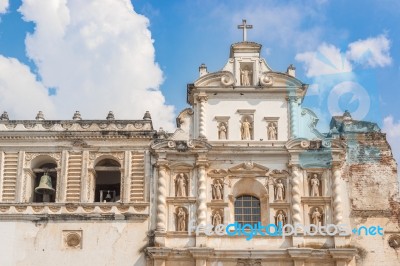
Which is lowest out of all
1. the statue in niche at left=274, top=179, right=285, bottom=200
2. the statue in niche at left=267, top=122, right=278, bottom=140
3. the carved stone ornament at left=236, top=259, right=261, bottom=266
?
the carved stone ornament at left=236, top=259, right=261, bottom=266

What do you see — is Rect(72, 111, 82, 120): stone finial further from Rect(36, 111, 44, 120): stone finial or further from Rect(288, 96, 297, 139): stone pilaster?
Rect(288, 96, 297, 139): stone pilaster

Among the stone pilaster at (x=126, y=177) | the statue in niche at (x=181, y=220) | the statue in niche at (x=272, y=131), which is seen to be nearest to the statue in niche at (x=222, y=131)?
the statue in niche at (x=272, y=131)

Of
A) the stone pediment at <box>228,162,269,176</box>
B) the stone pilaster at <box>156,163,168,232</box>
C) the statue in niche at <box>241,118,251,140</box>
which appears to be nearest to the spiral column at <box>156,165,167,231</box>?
the stone pilaster at <box>156,163,168,232</box>

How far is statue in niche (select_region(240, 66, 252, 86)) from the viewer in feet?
86.6

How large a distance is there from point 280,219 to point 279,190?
3.24 ft

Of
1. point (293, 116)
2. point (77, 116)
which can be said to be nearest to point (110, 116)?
point (77, 116)

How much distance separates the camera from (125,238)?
24281mm

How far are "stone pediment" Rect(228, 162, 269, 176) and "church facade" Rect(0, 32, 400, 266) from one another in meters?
0.04

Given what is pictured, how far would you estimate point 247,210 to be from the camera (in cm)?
2520

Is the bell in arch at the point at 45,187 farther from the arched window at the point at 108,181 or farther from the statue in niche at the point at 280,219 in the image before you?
the statue in niche at the point at 280,219

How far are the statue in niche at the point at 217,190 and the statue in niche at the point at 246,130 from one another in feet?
6.15

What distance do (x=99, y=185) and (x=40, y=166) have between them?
222 centimetres

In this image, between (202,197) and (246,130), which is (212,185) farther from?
(246,130)

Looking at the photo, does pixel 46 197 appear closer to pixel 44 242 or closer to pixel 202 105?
pixel 44 242
